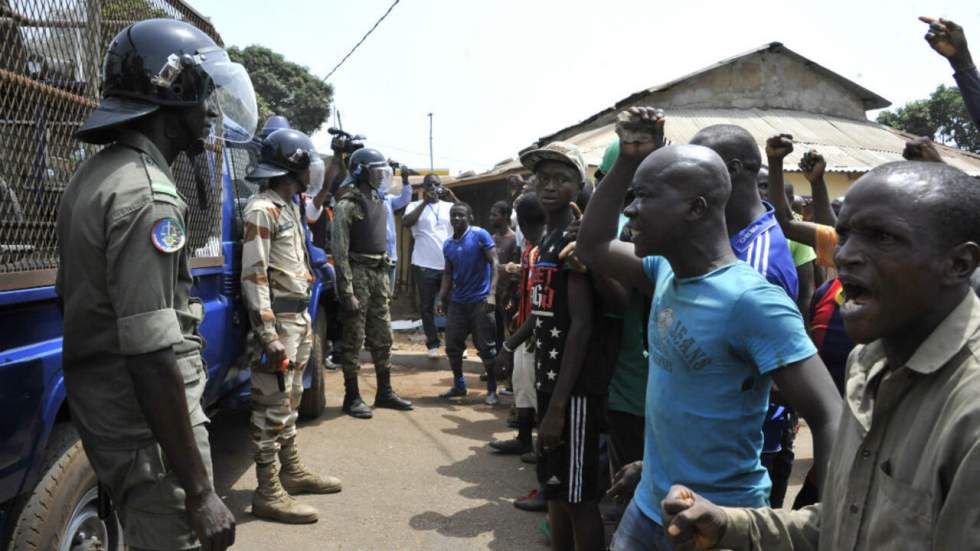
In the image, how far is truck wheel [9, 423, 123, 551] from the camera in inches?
98.0

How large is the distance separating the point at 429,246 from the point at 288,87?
26336mm

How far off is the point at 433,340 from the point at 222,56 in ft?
21.4

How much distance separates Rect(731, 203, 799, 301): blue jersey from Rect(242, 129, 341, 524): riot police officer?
8.71 feet

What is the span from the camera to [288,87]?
3291cm

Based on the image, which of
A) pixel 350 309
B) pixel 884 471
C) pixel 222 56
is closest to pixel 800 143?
pixel 350 309

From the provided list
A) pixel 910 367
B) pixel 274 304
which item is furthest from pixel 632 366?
pixel 274 304

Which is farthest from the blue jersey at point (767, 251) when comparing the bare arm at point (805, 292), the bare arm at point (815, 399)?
the bare arm at point (815, 399)

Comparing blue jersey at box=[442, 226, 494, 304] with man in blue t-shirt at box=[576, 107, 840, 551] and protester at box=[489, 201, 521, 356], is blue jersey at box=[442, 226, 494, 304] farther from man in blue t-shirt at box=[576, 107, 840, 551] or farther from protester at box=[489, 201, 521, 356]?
man in blue t-shirt at box=[576, 107, 840, 551]

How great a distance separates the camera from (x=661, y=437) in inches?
80.6

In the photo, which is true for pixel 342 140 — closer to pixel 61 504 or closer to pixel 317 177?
pixel 317 177

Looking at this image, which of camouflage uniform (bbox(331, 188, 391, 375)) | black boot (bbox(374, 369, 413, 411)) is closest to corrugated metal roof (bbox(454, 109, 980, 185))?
camouflage uniform (bbox(331, 188, 391, 375))

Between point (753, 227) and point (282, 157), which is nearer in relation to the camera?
point (753, 227)

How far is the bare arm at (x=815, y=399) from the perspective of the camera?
174 centimetres

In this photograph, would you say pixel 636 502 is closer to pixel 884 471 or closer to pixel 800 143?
pixel 884 471
